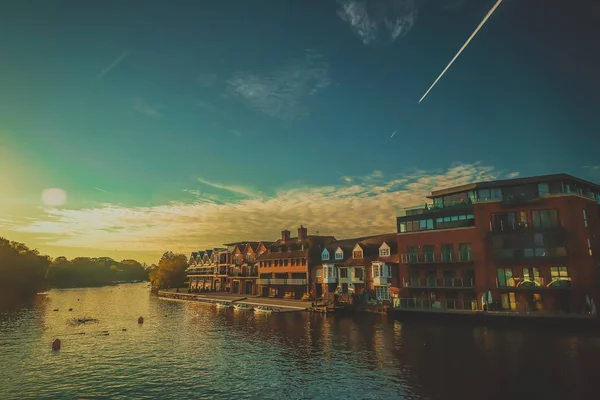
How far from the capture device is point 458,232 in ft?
199

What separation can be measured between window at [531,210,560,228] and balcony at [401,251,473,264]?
33.2 ft

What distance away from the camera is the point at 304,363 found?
3681 centimetres

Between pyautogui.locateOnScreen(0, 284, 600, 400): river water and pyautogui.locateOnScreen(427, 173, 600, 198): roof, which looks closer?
pyautogui.locateOnScreen(0, 284, 600, 400): river water

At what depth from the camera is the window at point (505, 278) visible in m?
54.3

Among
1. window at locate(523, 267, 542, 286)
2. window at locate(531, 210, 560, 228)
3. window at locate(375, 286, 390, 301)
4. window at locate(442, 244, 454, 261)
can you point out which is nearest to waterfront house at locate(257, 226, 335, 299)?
window at locate(375, 286, 390, 301)

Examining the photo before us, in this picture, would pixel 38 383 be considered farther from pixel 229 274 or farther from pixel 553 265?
pixel 229 274

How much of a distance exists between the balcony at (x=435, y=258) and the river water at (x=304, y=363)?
11103 mm

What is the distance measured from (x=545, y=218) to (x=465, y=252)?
11.9 metres

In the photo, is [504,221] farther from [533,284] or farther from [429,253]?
[429,253]

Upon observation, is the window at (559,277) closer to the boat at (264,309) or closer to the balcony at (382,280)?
the balcony at (382,280)

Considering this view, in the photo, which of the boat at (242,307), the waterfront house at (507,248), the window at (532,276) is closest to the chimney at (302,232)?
the boat at (242,307)

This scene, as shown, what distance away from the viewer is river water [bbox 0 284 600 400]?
95.0ft

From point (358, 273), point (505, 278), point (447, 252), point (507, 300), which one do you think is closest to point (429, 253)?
point (447, 252)

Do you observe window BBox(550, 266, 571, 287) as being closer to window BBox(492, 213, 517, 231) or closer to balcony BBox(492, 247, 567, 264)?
balcony BBox(492, 247, 567, 264)
